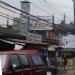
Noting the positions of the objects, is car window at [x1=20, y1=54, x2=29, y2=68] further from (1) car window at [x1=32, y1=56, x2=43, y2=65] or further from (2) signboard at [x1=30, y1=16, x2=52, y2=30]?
(2) signboard at [x1=30, y1=16, x2=52, y2=30]

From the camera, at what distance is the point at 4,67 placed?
1224 cm

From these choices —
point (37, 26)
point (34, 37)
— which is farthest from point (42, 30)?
point (34, 37)

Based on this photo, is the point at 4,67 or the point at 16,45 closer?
the point at 4,67

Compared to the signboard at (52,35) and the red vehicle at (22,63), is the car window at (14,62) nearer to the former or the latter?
the red vehicle at (22,63)

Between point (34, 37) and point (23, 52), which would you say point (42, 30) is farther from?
point (23, 52)

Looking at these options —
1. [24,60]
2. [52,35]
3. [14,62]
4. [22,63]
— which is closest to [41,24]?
[52,35]

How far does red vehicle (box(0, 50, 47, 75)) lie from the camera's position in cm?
1239

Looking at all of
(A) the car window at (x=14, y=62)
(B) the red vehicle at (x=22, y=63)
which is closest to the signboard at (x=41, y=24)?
(B) the red vehicle at (x=22, y=63)

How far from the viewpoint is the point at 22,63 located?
13.6m

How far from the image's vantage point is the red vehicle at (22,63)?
1239cm

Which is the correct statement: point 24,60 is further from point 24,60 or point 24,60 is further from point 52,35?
point 52,35

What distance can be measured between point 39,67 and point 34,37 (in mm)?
28514

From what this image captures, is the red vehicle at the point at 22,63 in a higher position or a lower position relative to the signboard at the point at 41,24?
lower

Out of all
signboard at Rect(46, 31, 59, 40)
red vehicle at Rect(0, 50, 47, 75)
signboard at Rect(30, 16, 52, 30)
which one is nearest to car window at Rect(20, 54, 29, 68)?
red vehicle at Rect(0, 50, 47, 75)
